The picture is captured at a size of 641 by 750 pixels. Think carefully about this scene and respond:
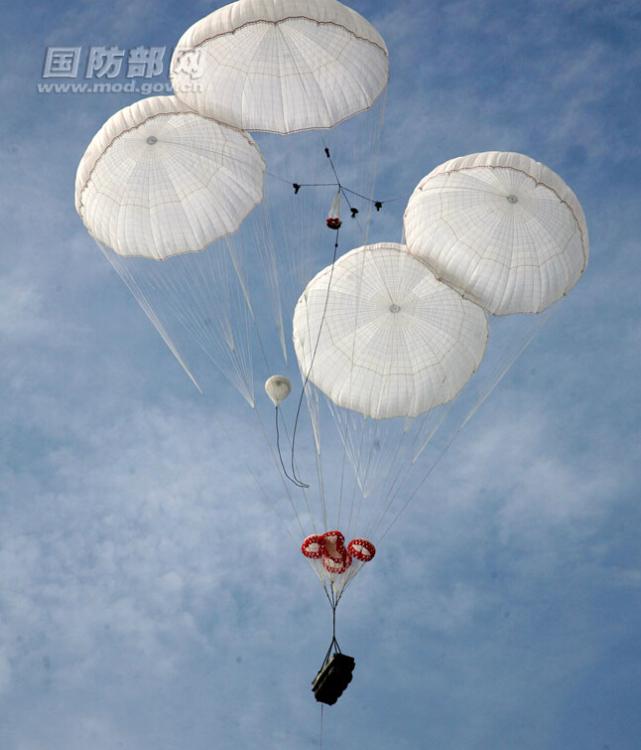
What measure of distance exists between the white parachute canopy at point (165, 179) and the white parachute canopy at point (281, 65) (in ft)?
2.17

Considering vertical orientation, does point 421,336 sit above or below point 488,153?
below

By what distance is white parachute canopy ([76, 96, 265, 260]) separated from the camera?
34219mm

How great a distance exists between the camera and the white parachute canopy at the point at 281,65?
109ft

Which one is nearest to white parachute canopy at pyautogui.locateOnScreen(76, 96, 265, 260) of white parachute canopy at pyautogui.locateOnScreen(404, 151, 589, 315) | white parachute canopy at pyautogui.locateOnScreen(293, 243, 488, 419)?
white parachute canopy at pyautogui.locateOnScreen(293, 243, 488, 419)

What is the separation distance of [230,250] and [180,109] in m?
3.58

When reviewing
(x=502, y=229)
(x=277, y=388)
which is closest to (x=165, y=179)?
(x=277, y=388)

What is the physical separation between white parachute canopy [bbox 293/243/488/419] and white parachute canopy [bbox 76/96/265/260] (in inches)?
138

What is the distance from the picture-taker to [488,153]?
118 ft

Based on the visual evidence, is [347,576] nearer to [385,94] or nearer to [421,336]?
[421,336]

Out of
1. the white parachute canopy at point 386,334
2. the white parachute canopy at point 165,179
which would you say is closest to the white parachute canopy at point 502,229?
the white parachute canopy at point 386,334

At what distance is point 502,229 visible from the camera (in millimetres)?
35438

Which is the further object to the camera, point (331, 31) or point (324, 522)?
point (324, 522)

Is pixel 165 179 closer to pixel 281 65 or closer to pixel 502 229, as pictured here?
pixel 281 65

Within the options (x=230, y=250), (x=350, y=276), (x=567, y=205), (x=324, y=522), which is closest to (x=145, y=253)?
(x=230, y=250)
